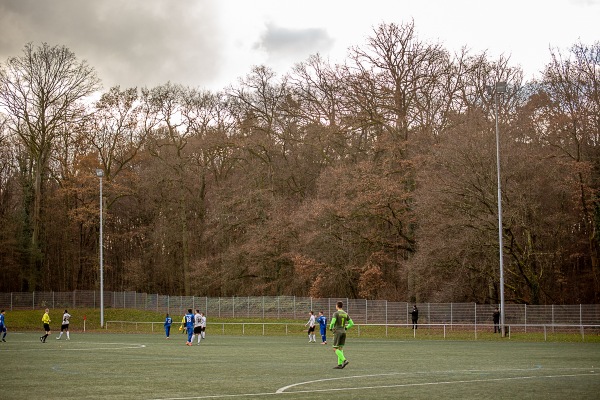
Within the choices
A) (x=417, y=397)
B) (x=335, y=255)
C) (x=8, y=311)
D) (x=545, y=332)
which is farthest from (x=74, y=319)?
(x=417, y=397)

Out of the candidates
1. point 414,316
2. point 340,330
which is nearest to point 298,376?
point 340,330

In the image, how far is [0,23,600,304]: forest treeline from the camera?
4831 cm

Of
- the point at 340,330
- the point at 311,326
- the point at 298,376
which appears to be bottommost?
the point at 311,326

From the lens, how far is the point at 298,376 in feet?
64.4

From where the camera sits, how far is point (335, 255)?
5612 cm

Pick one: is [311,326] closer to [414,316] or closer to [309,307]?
[414,316]

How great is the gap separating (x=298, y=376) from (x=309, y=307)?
36238 mm

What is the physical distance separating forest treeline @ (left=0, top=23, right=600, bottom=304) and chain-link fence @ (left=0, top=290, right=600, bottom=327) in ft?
5.12

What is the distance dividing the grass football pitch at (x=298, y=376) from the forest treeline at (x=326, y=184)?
20.2 meters

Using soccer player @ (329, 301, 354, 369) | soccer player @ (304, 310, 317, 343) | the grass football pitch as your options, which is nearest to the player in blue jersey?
soccer player @ (304, 310, 317, 343)

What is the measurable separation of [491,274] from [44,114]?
42.7 meters

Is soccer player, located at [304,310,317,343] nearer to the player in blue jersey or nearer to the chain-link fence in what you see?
the player in blue jersey

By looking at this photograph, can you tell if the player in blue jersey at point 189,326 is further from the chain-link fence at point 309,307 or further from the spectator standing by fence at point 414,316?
the chain-link fence at point 309,307

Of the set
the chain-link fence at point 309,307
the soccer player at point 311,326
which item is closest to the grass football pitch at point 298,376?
the soccer player at point 311,326
